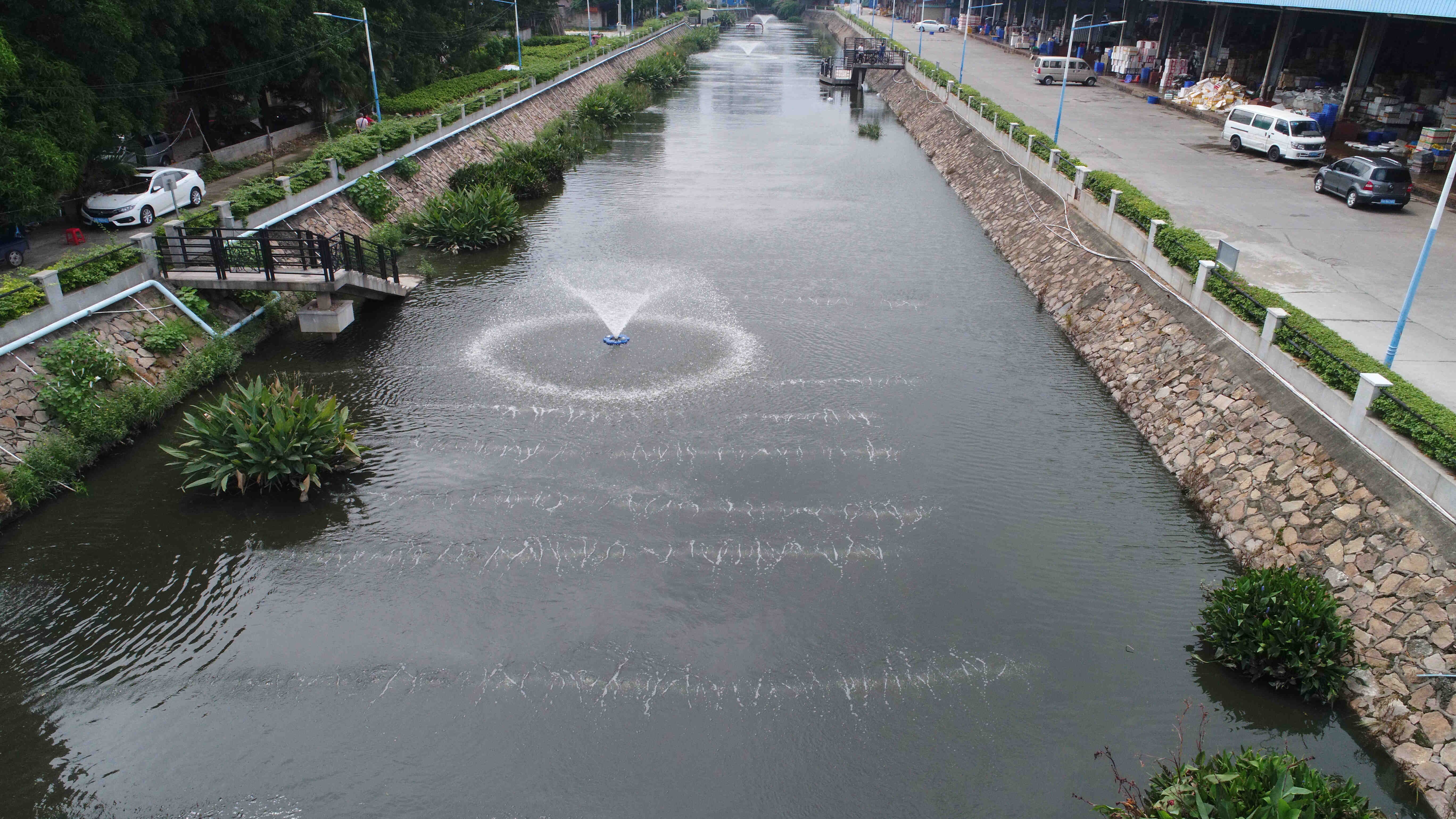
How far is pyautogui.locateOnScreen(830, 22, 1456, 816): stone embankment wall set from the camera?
13.5 m

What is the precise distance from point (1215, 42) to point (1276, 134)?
71.0 feet

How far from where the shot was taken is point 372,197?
36375mm

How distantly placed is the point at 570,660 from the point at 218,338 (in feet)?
54.6

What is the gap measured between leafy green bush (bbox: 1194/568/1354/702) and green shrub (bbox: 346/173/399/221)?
33089 mm

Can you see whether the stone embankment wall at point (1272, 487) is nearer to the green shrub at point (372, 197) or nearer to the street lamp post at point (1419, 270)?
the street lamp post at point (1419, 270)

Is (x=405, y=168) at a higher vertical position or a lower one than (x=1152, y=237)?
lower

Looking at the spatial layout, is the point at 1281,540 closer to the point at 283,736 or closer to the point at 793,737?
the point at 793,737

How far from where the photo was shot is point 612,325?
91.9 ft

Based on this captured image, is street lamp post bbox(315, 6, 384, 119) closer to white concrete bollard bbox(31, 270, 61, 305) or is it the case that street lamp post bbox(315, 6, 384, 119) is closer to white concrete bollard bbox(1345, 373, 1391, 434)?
white concrete bollard bbox(31, 270, 61, 305)

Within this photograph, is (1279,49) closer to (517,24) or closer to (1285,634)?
(1285,634)

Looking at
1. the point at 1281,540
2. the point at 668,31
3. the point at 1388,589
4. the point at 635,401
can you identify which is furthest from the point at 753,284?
the point at 668,31

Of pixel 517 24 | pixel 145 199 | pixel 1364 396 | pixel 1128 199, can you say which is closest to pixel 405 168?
pixel 145 199

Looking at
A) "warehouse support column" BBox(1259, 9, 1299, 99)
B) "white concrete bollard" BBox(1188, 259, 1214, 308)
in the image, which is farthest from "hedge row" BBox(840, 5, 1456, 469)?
"warehouse support column" BBox(1259, 9, 1299, 99)

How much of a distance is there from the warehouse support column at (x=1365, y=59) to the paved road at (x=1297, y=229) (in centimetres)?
584
